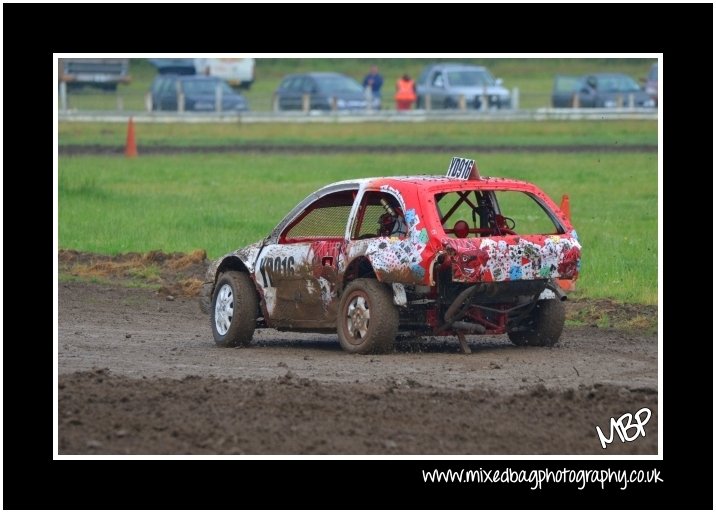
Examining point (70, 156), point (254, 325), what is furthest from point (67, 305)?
point (70, 156)

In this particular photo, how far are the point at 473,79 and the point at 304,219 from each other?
38.1m

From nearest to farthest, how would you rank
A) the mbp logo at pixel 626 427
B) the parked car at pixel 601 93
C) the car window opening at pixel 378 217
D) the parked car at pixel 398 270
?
the mbp logo at pixel 626 427 < the parked car at pixel 398 270 < the car window opening at pixel 378 217 < the parked car at pixel 601 93

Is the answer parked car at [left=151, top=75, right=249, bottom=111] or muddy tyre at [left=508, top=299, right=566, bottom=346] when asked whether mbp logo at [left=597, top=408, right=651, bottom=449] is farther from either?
parked car at [left=151, top=75, right=249, bottom=111]

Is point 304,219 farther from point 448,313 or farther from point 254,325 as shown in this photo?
point 448,313

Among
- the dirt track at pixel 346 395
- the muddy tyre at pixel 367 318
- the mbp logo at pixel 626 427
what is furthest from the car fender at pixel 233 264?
the mbp logo at pixel 626 427

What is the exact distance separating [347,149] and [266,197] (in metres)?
11.9

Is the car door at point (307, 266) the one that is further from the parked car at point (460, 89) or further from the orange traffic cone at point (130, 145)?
the parked car at point (460, 89)

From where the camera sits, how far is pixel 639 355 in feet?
42.4

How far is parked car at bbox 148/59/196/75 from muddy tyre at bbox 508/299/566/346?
51.5 m

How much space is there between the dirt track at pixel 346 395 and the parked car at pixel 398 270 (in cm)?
29

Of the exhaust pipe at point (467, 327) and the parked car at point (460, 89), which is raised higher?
the parked car at point (460, 89)

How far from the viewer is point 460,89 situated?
166ft

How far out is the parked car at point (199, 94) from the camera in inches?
2007


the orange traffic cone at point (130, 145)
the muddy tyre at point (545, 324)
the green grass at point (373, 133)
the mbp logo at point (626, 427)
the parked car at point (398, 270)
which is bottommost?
the mbp logo at point (626, 427)
